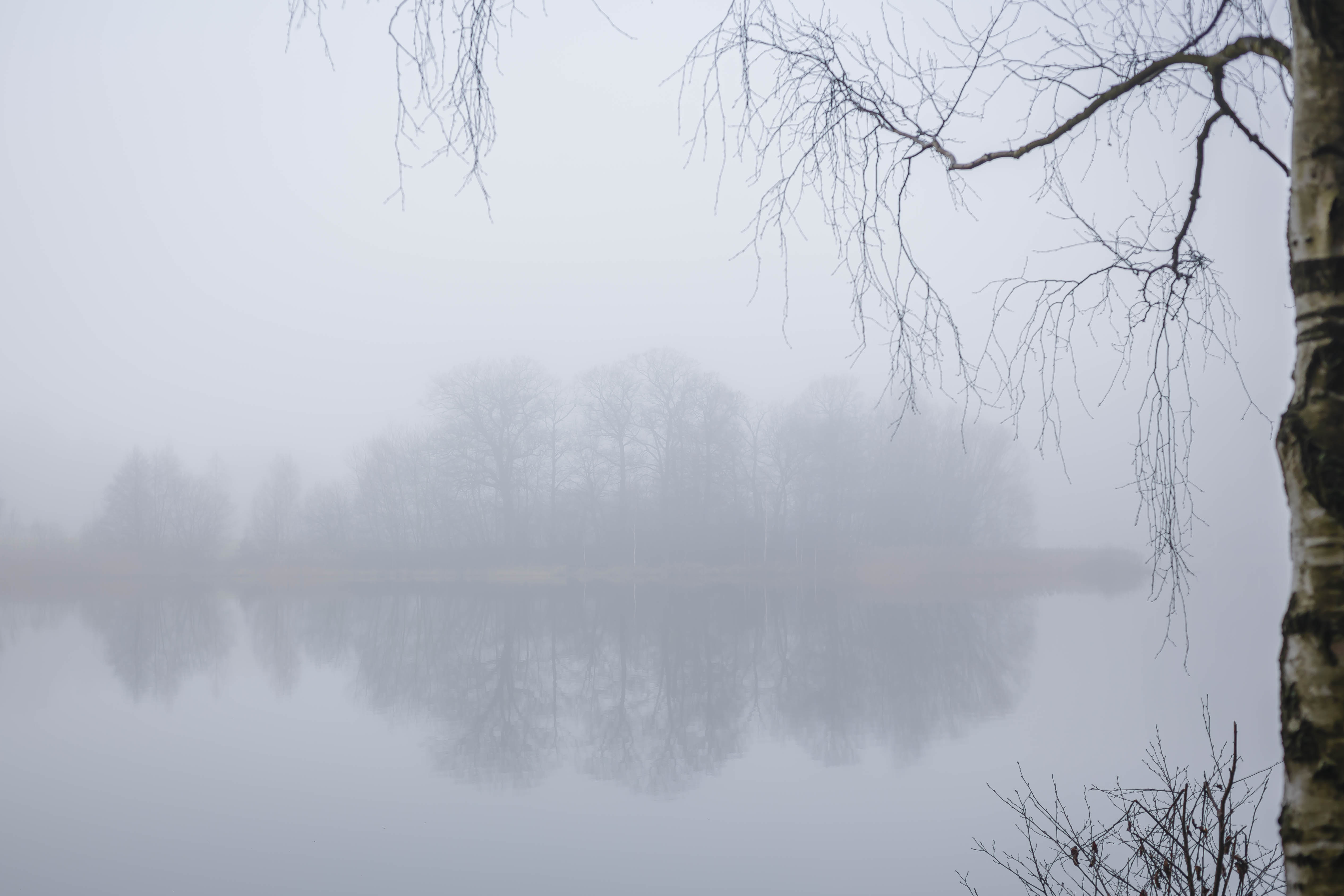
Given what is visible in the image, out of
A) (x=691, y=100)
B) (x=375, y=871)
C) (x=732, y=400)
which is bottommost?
(x=375, y=871)

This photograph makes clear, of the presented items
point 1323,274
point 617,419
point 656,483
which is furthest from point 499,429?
point 1323,274

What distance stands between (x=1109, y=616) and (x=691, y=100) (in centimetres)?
2012

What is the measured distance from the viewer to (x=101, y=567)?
1300 inches

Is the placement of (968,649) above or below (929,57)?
below

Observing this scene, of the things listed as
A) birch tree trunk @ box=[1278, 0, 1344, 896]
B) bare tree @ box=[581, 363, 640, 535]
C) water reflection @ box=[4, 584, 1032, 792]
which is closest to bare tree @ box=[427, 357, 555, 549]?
bare tree @ box=[581, 363, 640, 535]

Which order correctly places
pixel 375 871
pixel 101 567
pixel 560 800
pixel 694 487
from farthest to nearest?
pixel 101 567, pixel 694 487, pixel 560 800, pixel 375 871

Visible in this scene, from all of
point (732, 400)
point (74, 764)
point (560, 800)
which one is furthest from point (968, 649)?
point (732, 400)

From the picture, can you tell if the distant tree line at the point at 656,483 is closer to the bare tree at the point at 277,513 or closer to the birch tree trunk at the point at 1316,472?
the bare tree at the point at 277,513

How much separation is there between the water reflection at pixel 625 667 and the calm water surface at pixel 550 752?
0.22ft

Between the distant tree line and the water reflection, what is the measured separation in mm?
5205

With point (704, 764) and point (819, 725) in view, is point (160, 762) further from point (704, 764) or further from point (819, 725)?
point (819, 725)

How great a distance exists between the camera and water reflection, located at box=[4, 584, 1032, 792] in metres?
9.98

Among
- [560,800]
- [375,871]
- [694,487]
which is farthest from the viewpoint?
[694,487]

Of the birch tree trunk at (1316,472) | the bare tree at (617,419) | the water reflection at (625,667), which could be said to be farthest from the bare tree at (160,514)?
the birch tree trunk at (1316,472)
